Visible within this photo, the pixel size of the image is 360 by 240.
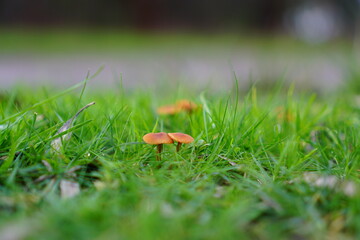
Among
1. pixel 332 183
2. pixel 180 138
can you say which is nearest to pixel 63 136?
pixel 180 138

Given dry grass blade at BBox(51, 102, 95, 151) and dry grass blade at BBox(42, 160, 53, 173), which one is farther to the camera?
dry grass blade at BBox(51, 102, 95, 151)

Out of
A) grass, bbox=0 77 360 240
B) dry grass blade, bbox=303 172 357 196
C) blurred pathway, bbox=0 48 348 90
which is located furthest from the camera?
blurred pathway, bbox=0 48 348 90

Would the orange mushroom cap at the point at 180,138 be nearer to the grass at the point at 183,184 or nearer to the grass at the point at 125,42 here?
the grass at the point at 183,184

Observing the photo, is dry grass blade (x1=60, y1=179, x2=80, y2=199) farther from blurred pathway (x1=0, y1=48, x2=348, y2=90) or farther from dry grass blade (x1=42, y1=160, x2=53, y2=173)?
blurred pathway (x1=0, y1=48, x2=348, y2=90)

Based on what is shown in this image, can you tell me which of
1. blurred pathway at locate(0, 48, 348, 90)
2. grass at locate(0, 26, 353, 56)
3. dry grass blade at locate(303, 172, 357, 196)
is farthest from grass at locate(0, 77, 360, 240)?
grass at locate(0, 26, 353, 56)

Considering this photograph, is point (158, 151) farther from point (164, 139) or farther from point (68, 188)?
point (68, 188)

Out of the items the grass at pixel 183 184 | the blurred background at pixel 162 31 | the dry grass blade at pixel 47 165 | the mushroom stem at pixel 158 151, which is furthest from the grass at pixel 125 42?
the dry grass blade at pixel 47 165
